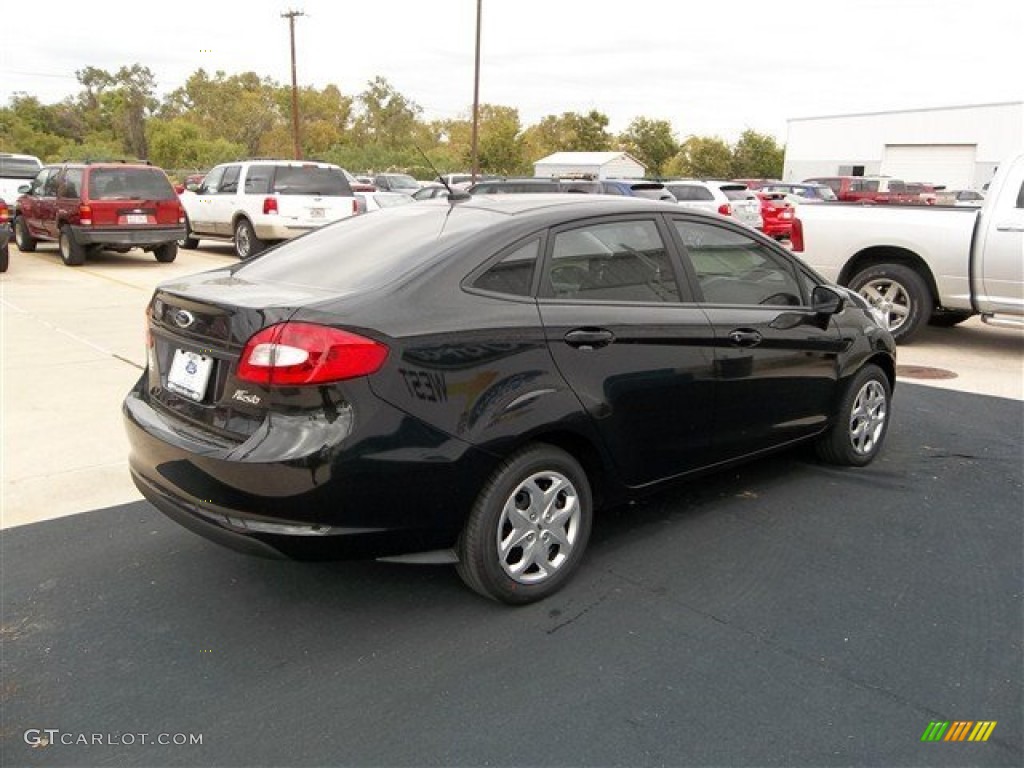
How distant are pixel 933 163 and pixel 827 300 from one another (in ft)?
206

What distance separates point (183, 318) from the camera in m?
3.22

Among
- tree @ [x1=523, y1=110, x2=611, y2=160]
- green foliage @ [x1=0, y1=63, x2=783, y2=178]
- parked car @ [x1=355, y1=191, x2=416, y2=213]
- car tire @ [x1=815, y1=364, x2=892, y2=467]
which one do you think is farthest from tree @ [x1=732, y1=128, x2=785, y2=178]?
car tire @ [x1=815, y1=364, x2=892, y2=467]

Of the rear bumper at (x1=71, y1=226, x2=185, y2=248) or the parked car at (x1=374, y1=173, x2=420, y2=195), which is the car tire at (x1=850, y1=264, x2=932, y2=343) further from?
the parked car at (x1=374, y1=173, x2=420, y2=195)

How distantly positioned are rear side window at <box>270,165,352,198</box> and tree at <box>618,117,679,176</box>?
205ft

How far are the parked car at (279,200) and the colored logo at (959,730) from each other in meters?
13.4

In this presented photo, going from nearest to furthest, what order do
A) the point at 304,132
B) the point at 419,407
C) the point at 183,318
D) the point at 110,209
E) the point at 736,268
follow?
1. the point at 419,407
2. the point at 183,318
3. the point at 736,268
4. the point at 110,209
5. the point at 304,132

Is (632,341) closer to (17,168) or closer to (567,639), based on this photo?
(567,639)

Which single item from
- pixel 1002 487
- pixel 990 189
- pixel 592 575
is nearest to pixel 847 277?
pixel 990 189

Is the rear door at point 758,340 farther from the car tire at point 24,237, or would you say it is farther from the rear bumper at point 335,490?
the car tire at point 24,237

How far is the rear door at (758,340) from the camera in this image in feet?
13.0

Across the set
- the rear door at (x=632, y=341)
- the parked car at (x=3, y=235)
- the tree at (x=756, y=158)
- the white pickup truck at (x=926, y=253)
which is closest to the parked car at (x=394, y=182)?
the parked car at (x=3, y=235)

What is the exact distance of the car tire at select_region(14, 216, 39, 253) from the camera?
16781 millimetres

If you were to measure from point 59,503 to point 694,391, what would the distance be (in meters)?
3.29

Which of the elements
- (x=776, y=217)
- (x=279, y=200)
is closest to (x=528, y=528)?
(x=279, y=200)
